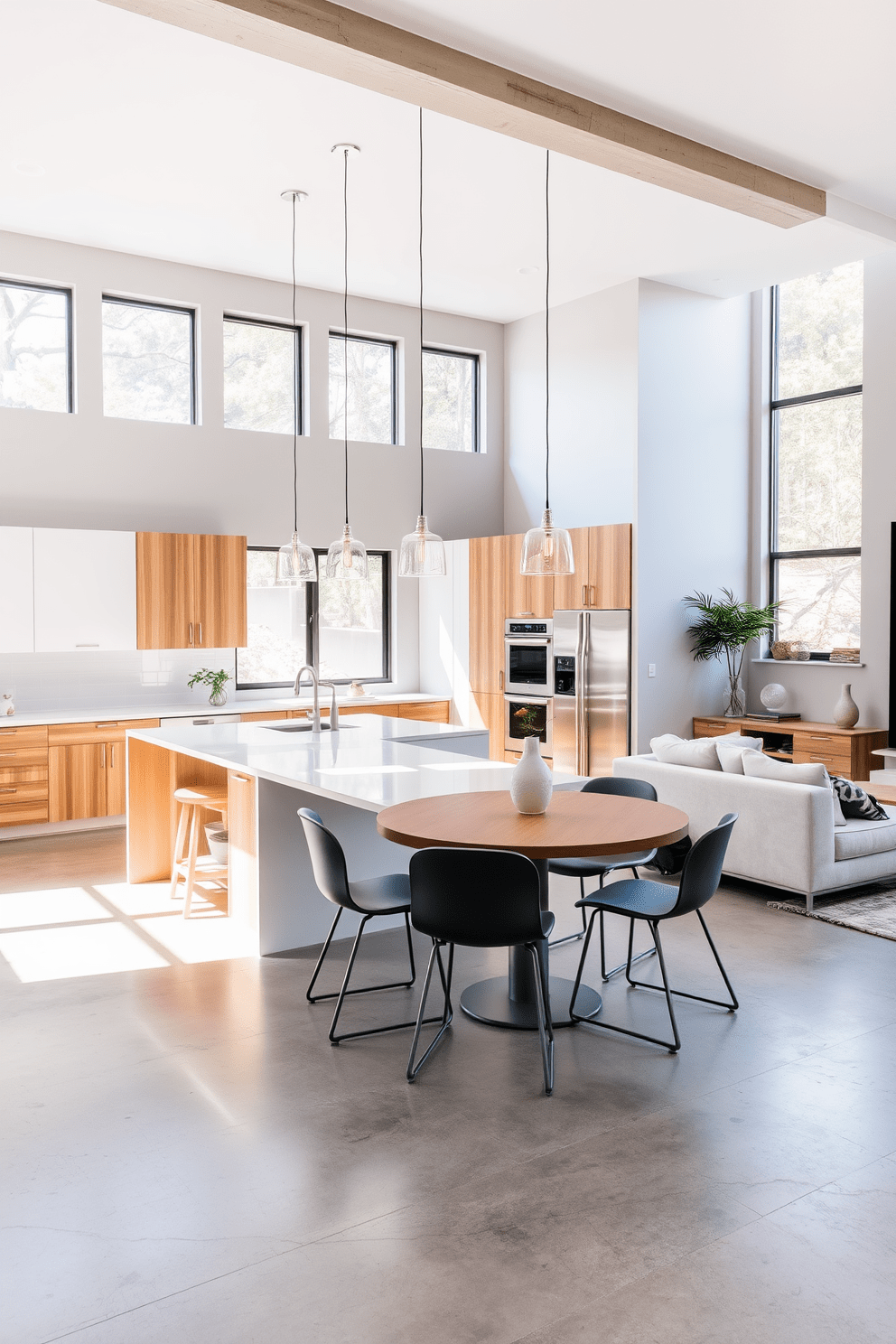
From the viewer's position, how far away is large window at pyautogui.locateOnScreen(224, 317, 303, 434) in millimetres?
8211

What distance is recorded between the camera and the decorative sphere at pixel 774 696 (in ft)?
27.5

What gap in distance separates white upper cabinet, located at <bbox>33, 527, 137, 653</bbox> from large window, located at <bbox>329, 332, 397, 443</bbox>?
91.4 inches

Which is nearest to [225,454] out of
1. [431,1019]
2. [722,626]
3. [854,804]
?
[722,626]

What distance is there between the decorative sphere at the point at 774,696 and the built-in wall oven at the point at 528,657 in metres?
1.82

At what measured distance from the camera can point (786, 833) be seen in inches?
206

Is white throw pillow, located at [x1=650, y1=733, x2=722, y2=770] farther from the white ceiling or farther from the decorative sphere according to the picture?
the white ceiling

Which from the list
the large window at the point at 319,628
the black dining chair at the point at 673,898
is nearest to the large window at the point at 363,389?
the large window at the point at 319,628

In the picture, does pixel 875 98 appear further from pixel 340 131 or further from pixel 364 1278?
pixel 364 1278

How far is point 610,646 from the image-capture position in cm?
774

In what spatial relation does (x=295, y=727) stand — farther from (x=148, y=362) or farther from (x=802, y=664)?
(x=802, y=664)

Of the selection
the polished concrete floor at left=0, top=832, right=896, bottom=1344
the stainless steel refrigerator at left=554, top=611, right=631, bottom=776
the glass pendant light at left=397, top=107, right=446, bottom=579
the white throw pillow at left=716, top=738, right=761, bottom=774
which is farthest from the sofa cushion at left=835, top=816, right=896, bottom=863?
the glass pendant light at left=397, top=107, right=446, bottom=579

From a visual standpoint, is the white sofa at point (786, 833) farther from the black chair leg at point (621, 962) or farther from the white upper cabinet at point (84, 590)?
the white upper cabinet at point (84, 590)

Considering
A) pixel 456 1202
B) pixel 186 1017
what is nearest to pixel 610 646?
pixel 186 1017

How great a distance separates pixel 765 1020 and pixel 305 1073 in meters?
1.67
